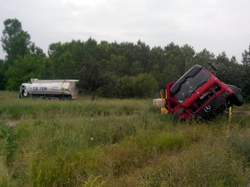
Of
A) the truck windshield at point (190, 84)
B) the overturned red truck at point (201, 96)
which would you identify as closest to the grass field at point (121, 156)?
the overturned red truck at point (201, 96)

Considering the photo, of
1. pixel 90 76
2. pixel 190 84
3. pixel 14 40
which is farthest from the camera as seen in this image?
pixel 14 40

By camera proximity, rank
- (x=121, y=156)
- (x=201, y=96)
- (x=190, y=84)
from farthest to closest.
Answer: (x=190, y=84) < (x=201, y=96) < (x=121, y=156)

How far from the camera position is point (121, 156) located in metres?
4.85

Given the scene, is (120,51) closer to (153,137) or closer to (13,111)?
(13,111)

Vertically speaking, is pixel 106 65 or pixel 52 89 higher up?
pixel 106 65

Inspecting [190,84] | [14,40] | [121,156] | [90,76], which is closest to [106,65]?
[90,76]

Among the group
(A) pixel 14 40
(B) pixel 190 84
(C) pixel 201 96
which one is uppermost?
(A) pixel 14 40

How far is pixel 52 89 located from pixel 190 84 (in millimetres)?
21159

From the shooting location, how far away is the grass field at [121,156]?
354 centimetres

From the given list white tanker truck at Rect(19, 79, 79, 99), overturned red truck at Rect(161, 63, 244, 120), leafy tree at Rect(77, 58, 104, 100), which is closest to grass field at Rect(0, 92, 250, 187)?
overturned red truck at Rect(161, 63, 244, 120)

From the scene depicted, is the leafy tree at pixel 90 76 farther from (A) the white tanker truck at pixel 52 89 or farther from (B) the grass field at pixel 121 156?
(B) the grass field at pixel 121 156

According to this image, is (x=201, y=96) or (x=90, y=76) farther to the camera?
(x=90, y=76)

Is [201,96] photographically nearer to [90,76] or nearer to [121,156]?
[121,156]

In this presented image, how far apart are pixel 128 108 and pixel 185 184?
35.9ft
